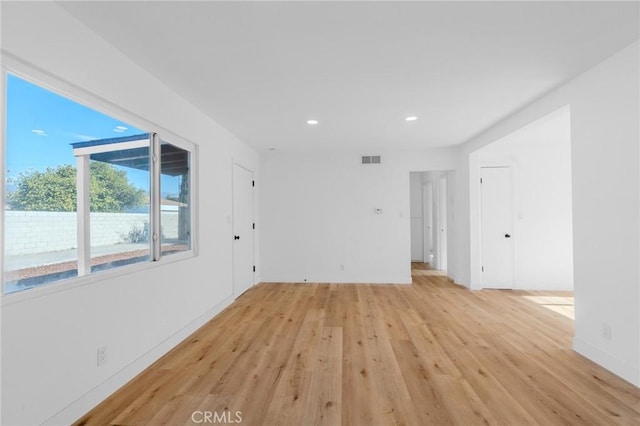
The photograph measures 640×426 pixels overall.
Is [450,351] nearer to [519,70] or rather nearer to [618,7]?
[519,70]

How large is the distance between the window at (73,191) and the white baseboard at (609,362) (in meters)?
4.02

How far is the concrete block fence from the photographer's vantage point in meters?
1.54

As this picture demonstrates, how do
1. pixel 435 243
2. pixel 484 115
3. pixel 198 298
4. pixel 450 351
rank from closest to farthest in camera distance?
pixel 450 351, pixel 198 298, pixel 484 115, pixel 435 243

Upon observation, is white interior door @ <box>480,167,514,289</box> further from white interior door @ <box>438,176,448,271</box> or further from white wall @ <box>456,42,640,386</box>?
white wall @ <box>456,42,640,386</box>

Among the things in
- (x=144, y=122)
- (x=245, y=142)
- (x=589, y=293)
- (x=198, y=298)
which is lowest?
(x=198, y=298)

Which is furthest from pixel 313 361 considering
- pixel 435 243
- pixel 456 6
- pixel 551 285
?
pixel 435 243

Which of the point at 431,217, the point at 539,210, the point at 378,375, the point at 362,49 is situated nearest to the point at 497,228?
the point at 539,210

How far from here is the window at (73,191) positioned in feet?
5.13

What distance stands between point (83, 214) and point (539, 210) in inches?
247

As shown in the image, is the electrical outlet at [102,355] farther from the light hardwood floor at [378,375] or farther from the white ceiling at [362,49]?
the white ceiling at [362,49]

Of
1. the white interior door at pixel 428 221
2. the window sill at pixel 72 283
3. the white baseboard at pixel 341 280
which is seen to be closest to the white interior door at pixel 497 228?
the white baseboard at pixel 341 280

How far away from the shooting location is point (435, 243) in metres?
7.12

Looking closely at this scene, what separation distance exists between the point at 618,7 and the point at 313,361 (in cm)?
329

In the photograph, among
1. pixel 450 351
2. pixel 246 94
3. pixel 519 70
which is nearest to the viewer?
pixel 519 70
